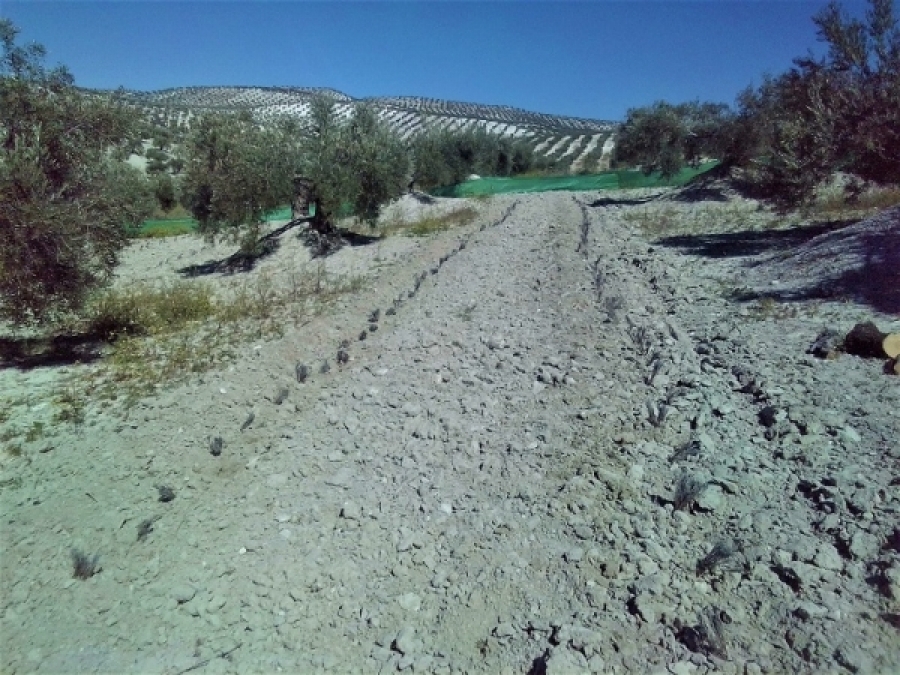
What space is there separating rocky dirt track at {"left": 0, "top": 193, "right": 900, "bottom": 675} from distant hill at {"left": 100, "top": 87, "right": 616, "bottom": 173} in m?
57.7

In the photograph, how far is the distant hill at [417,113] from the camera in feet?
224

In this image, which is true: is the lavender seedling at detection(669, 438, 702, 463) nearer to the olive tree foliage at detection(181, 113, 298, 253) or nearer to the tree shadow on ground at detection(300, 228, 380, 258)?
the tree shadow on ground at detection(300, 228, 380, 258)

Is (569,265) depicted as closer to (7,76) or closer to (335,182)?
(335,182)

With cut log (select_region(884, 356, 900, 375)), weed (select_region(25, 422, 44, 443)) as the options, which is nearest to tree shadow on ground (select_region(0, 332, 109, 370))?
weed (select_region(25, 422, 44, 443))

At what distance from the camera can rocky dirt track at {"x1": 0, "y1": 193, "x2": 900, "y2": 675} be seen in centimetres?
357

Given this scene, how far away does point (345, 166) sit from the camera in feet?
60.8

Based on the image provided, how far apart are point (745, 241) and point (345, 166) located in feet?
37.2

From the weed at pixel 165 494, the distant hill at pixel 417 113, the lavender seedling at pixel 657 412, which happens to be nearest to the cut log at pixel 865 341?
the lavender seedling at pixel 657 412

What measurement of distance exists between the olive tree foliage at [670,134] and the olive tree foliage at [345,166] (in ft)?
68.0

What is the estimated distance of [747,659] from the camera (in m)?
3.28

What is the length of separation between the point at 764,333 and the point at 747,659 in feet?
18.9

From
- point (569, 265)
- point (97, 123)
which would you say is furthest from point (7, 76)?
point (569, 265)

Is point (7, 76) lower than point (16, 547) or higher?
higher

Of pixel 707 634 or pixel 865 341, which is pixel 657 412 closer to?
pixel 865 341
